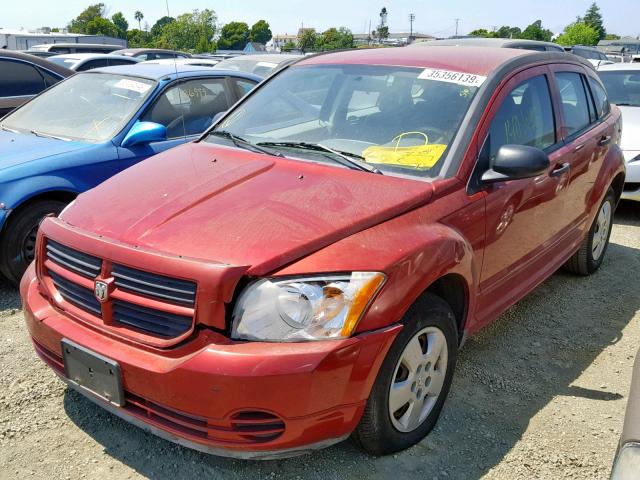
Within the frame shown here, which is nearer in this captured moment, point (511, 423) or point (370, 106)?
point (511, 423)

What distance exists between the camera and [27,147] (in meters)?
4.46

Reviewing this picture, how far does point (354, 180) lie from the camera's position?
9.23ft

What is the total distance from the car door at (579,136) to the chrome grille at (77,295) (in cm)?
289

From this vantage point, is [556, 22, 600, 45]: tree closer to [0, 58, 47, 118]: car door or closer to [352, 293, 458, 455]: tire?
[0, 58, 47, 118]: car door

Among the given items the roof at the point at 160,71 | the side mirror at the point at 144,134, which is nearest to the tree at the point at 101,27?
the roof at the point at 160,71

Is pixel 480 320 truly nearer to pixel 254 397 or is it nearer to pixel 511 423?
pixel 511 423

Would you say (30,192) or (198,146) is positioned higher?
(198,146)

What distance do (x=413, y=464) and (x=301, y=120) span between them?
1.95 metres

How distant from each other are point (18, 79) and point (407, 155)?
18.4ft

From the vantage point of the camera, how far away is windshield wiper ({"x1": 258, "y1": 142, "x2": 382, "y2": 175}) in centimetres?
292

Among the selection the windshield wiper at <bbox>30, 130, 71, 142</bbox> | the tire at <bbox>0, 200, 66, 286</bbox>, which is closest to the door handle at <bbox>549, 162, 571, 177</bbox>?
the tire at <bbox>0, 200, 66, 286</bbox>

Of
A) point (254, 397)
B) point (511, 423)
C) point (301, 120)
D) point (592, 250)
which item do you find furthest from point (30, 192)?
point (592, 250)

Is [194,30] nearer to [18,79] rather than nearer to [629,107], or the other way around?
[18,79]

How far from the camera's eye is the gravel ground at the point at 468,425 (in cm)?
260
